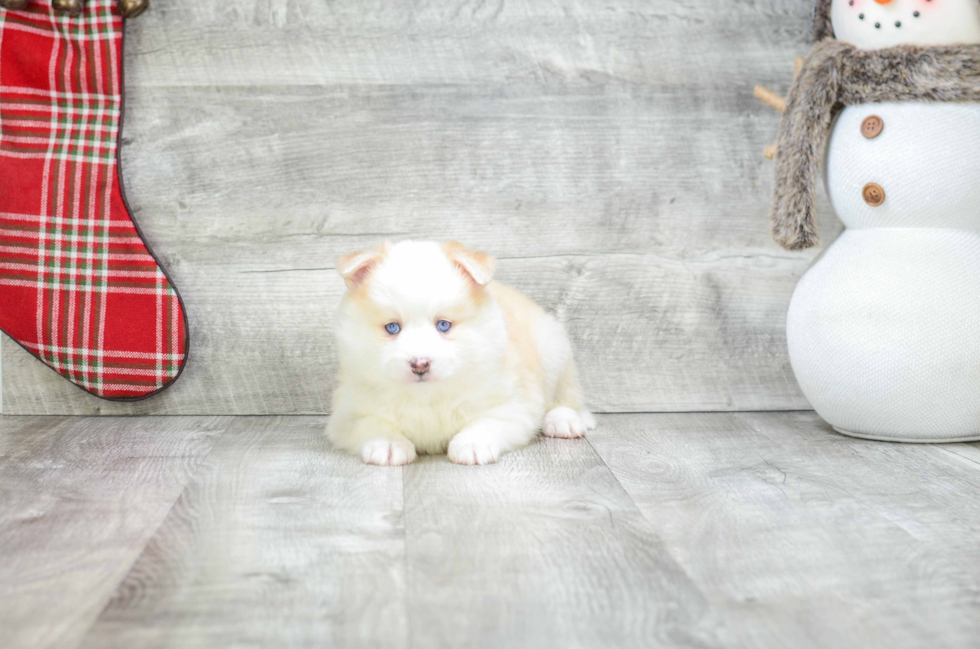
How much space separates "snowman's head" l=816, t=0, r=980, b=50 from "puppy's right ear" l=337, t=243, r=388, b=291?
1.06m

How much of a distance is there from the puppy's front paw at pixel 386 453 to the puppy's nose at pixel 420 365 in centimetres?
17

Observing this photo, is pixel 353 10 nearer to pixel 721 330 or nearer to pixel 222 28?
pixel 222 28

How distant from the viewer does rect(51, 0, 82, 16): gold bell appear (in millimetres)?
1978

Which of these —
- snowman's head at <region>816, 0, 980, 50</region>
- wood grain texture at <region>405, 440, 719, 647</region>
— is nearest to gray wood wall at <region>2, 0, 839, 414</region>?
snowman's head at <region>816, 0, 980, 50</region>

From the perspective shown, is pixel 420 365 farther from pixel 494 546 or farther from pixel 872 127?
pixel 872 127

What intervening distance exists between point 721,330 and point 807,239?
45 centimetres

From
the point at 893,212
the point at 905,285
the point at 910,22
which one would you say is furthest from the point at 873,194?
the point at 910,22

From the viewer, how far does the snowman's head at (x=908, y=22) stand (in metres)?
1.66

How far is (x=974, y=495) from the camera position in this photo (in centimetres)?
139

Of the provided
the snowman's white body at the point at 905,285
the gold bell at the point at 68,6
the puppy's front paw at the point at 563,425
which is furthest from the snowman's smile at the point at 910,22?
the gold bell at the point at 68,6

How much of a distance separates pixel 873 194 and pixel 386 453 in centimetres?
110

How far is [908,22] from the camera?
66.8 inches

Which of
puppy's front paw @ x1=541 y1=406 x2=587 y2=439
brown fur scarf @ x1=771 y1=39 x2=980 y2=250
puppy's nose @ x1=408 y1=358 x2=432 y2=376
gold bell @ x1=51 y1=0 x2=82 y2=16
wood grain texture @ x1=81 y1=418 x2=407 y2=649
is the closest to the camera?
wood grain texture @ x1=81 y1=418 x2=407 y2=649

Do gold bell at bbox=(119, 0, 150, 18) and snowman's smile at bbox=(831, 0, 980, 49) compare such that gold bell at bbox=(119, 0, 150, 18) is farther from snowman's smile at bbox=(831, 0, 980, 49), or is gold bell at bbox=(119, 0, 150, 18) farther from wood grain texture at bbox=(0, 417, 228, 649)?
snowman's smile at bbox=(831, 0, 980, 49)
